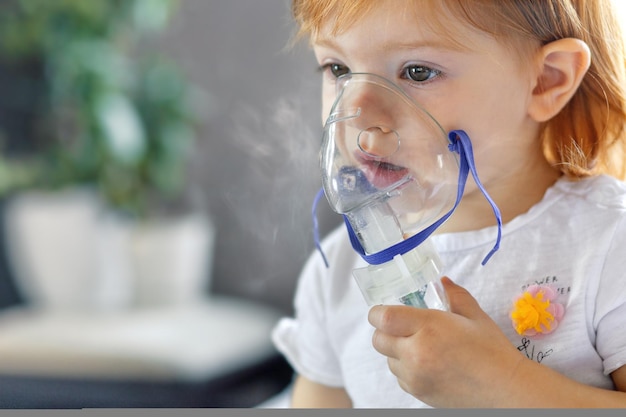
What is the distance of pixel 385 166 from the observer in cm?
78

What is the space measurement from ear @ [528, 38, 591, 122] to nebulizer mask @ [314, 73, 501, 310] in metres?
0.11

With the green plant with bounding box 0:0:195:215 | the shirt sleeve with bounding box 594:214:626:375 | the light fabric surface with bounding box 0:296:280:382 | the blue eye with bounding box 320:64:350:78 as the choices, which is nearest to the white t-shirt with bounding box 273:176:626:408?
the shirt sleeve with bounding box 594:214:626:375

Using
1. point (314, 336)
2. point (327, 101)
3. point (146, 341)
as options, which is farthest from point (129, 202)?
point (327, 101)

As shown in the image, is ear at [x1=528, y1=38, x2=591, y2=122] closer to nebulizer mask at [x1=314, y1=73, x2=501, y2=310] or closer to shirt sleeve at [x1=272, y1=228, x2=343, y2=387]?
nebulizer mask at [x1=314, y1=73, x2=501, y2=310]

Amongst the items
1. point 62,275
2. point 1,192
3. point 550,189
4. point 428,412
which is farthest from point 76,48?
point 428,412

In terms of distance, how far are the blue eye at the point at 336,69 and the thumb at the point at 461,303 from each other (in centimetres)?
25

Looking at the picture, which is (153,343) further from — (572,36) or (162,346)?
(572,36)

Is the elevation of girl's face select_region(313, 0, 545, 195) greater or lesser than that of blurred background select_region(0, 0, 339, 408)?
lesser

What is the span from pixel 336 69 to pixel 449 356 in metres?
0.34

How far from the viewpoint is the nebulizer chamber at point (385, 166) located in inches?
30.0

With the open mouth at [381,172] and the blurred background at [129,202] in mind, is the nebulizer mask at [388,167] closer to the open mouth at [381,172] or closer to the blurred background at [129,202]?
the open mouth at [381,172]

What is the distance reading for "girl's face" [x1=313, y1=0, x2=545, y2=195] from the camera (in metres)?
0.77

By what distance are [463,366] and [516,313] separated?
5.6 inches

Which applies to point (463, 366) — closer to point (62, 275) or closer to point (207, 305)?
point (207, 305)
